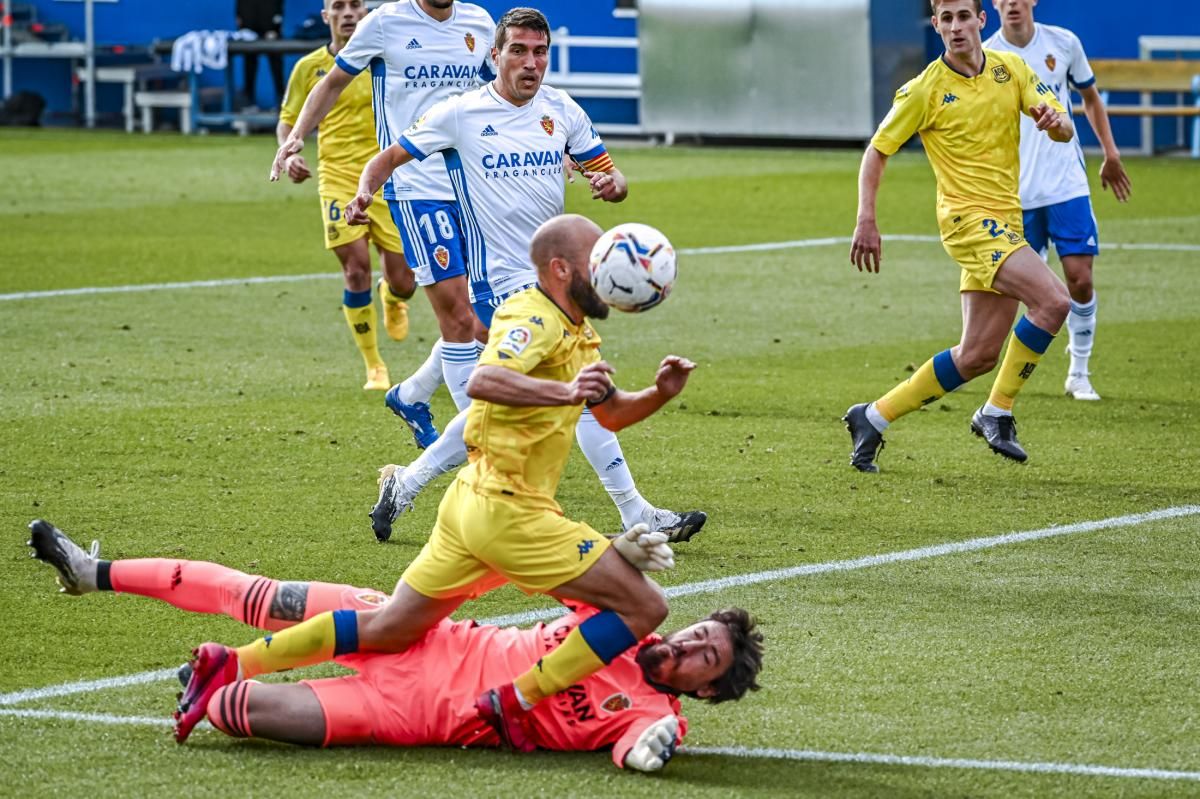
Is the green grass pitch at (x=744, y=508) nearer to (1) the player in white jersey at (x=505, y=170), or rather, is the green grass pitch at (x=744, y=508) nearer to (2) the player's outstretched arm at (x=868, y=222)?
(1) the player in white jersey at (x=505, y=170)

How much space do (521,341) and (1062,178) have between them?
23.2ft

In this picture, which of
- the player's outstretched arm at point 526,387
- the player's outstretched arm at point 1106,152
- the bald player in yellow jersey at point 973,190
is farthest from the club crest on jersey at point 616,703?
the player's outstretched arm at point 1106,152

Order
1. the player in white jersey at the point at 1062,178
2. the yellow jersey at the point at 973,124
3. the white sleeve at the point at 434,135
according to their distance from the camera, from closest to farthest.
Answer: the white sleeve at the point at 434,135
the yellow jersey at the point at 973,124
the player in white jersey at the point at 1062,178

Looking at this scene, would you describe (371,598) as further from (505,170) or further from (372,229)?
(372,229)

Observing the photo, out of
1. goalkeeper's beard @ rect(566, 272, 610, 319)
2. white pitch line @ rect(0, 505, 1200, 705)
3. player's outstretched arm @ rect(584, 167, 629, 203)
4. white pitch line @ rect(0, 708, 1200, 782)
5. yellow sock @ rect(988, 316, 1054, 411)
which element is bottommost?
white pitch line @ rect(0, 505, 1200, 705)

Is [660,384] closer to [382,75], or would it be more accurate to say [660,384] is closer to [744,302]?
[382,75]

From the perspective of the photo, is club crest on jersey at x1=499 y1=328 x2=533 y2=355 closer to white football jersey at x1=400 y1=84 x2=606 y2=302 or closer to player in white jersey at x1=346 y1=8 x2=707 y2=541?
player in white jersey at x1=346 y1=8 x2=707 y2=541

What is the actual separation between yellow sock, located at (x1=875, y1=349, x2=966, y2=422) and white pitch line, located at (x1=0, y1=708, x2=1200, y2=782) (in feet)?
14.8

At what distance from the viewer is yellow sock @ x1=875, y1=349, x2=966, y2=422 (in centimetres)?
1013

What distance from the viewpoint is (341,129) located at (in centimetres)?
1305

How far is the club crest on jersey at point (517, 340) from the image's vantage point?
19.0 ft

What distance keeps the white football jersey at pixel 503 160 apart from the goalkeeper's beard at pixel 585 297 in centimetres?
287

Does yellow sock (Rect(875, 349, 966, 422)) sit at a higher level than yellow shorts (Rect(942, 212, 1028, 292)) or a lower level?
lower

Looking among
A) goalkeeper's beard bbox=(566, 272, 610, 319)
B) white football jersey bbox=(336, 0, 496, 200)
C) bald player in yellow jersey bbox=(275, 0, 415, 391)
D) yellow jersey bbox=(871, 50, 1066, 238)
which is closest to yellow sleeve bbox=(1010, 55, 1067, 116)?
yellow jersey bbox=(871, 50, 1066, 238)
